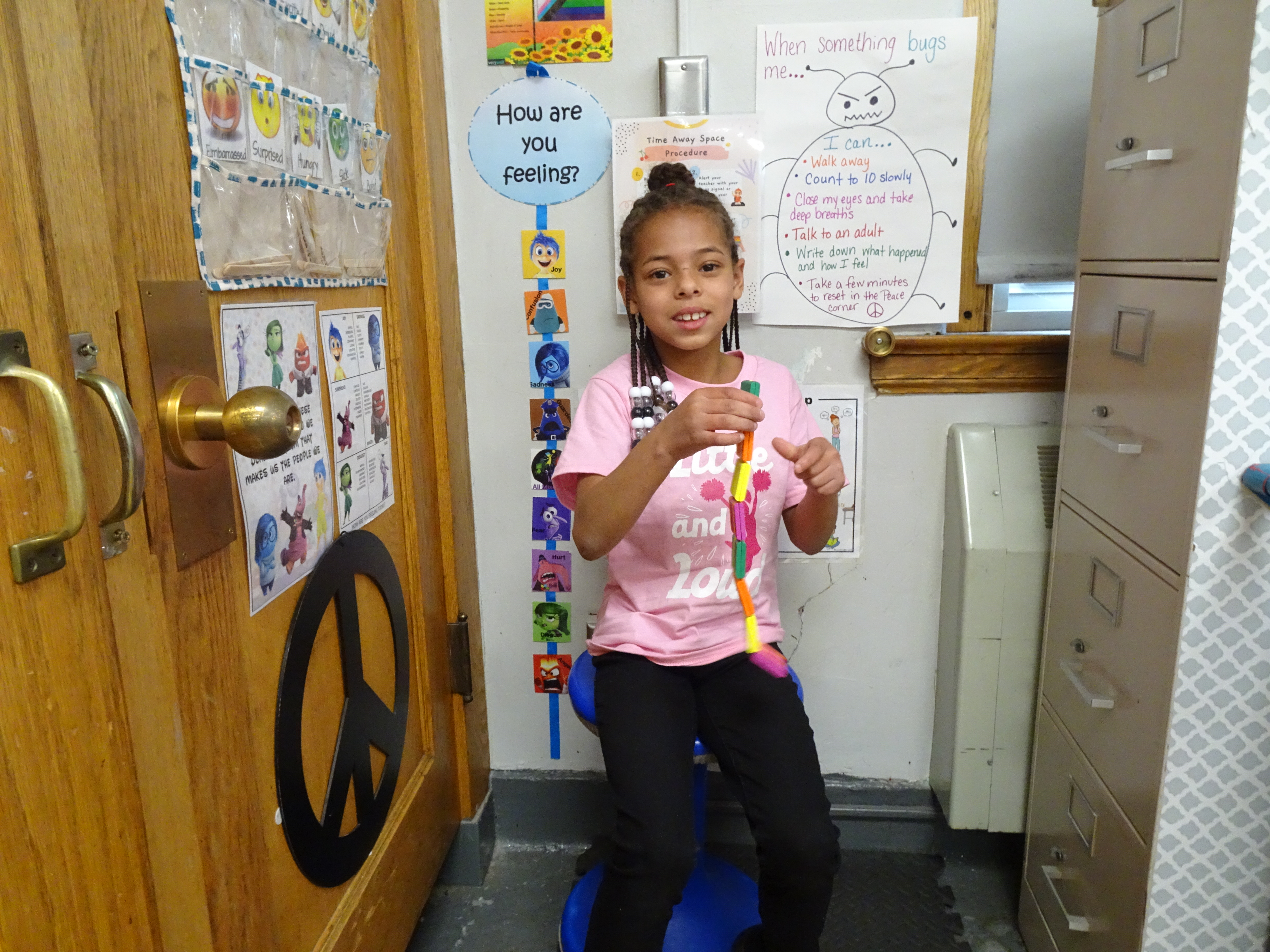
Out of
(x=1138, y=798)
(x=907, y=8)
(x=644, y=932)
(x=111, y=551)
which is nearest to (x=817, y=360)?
(x=907, y=8)

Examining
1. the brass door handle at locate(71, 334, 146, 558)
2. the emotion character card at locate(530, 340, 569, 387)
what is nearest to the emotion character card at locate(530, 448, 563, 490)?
the emotion character card at locate(530, 340, 569, 387)

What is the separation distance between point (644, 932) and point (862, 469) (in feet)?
2.86

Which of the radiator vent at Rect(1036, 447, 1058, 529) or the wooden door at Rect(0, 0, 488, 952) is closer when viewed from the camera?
the wooden door at Rect(0, 0, 488, 952)

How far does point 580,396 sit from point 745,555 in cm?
→ 57

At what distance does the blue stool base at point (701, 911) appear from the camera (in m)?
1.44

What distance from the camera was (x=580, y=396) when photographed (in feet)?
5.30

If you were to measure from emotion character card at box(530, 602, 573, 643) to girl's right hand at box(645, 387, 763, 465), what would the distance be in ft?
2.34

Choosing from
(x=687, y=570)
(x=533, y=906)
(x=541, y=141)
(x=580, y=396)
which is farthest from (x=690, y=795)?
(x=541, y=141)

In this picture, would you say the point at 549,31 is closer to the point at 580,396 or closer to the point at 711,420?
the point at 580,396

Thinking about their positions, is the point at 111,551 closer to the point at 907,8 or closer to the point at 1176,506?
the point at 1176,506

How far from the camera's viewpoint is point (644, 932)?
46.0 inches

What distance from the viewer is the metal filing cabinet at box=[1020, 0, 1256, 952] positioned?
0.98 meters

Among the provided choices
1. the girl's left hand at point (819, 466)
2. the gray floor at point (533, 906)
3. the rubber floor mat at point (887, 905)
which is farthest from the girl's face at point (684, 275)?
the gray floor at point (533, 906)

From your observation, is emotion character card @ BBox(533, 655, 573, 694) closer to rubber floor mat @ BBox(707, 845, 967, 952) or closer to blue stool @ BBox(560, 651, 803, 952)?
blue stool @ BBox(560, 651, 803, 952)
